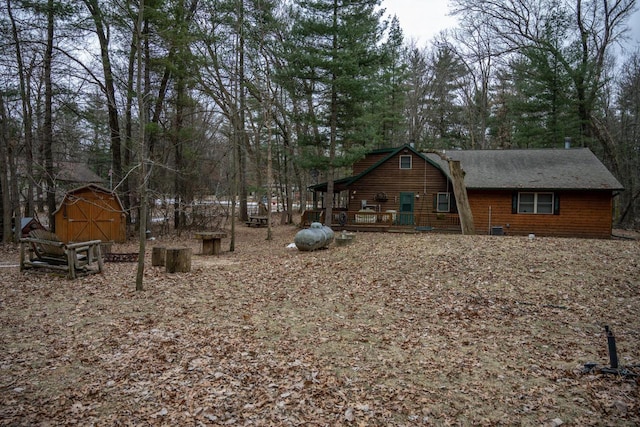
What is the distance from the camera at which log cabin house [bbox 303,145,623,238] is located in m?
19.3

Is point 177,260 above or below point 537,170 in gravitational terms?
below

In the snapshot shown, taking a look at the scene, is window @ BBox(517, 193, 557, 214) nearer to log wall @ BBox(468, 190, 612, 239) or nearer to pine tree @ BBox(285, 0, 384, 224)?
log wall @ BBox(468, 190, 612, 239)

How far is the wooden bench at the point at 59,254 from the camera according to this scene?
9.94 metres

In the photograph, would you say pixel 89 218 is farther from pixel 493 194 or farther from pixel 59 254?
pixel 493 194

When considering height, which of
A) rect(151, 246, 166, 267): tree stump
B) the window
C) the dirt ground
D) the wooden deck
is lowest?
the dirt ground

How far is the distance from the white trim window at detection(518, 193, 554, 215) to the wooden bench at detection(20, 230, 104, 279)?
63.0 ft

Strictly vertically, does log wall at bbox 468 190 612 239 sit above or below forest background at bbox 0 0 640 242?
below

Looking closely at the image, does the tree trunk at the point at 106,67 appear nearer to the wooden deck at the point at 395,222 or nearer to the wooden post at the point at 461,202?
the wooden deck at the point at 395,222

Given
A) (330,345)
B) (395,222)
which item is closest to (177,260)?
(330,345)

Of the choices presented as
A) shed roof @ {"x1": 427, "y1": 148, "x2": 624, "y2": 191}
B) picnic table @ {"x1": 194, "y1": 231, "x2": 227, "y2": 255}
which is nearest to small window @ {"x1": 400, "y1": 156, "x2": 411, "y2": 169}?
shed roof @ {"x1": 427, "y1": 148, "x2": 624, "y2": 191}

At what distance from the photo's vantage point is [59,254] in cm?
1033

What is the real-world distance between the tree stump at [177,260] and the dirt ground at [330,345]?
0.44 metres

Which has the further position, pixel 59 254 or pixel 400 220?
pixel 400 220

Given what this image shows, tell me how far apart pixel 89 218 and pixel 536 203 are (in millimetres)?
21646
